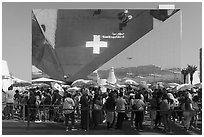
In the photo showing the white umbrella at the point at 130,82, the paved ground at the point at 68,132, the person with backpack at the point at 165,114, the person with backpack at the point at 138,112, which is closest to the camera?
the paved ground at the point at 68,132

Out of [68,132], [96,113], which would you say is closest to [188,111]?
[96,113]

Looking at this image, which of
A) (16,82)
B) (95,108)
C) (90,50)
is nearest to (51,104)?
(95,108)

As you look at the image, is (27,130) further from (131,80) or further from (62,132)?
(131,80)

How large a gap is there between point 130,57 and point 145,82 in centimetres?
128

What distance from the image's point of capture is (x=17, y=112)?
1248 cm

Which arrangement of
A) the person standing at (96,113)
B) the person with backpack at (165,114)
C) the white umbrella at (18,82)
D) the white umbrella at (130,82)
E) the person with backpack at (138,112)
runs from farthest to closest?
the white umbrella at (18,82) < the white umbrella at (130,82) < the person standing at (96,113) < the person with backpack at (138,112) < the person with backpack at (165,114)

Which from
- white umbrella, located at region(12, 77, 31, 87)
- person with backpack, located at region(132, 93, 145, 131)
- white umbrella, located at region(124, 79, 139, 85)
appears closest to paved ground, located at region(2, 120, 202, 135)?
person with backpack, located at region(132, 93, 145, 131)

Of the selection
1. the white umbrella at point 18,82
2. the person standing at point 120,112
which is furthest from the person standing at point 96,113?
the white umbrella at point 18,82

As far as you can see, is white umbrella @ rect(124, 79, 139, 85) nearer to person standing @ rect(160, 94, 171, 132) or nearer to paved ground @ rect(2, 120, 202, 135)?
paved ground @ rect(2, 120, 202, 135)

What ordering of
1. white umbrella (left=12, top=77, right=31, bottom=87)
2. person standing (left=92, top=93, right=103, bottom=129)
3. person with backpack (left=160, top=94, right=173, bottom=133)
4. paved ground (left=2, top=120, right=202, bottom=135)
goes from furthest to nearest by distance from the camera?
white umbrella (left=12, top=77, right=31, bottom=87)
person standing (left=92, top=93, right=103, bottom=129)
person with backpack (left=160, top=94, right=173, bottom=133)
paved ground (left=2, top=120, right=202, bottom=135)

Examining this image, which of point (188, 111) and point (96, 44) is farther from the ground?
point (96, 44)

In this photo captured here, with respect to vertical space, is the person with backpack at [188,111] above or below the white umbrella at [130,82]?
below

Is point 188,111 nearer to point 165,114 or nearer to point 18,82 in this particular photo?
point 165,114

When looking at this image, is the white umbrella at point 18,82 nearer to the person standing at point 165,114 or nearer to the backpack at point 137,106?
the backpack at point 137,106
